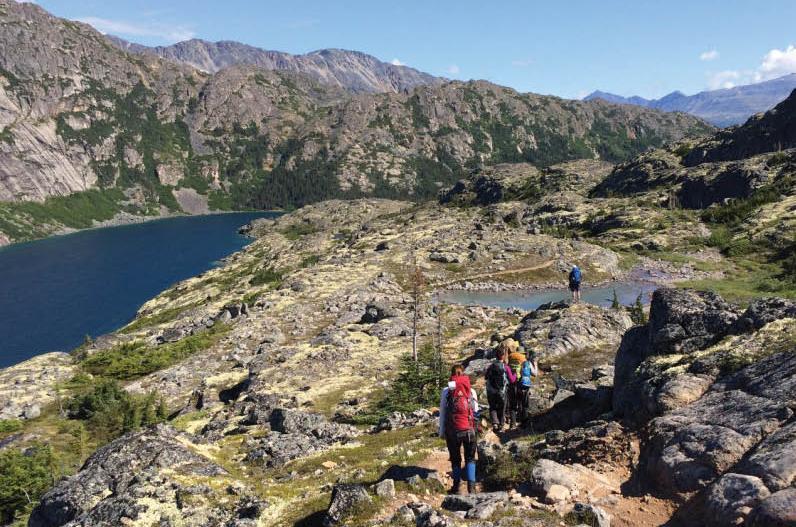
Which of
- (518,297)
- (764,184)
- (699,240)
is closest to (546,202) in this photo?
(764,184)

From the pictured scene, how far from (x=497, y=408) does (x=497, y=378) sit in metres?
2.16

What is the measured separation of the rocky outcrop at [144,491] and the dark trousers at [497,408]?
31.5 feet

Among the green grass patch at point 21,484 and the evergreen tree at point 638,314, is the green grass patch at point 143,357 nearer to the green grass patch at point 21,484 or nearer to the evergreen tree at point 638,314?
the green grass patch at point 21,484

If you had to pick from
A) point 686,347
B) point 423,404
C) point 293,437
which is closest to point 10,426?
point 293,437

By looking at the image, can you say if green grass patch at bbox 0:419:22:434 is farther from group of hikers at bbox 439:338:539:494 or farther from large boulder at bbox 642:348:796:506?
large boulder at bbox 642:348:796:506

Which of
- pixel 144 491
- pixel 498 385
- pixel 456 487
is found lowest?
pixel 144 491

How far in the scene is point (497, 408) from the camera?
21812mm

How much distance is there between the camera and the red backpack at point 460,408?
51.8 ft

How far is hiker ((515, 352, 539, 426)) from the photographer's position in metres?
22.2

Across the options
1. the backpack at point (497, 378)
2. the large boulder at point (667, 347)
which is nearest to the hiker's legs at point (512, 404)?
the backpack at point (497, 378)

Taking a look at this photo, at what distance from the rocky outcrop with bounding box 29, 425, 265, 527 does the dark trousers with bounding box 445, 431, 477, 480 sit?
6979 mm

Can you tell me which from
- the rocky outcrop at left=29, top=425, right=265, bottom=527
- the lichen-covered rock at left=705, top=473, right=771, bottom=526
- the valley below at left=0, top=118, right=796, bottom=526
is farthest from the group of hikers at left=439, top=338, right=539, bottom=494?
the rocky outcrop at left=29, top=425, right=265, bottom=527

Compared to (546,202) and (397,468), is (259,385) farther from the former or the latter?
(546,202)

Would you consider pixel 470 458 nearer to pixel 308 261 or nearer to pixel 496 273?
pixel 496 273
